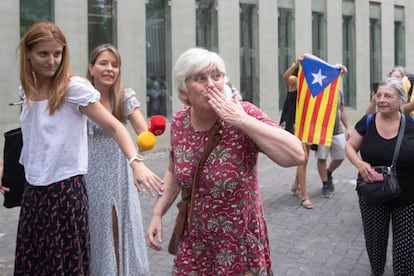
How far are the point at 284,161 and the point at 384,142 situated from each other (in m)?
2.32

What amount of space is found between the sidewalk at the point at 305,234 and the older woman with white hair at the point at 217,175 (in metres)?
2.46

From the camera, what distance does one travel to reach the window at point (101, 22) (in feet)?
41.5

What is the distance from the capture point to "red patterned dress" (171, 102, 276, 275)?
270cm

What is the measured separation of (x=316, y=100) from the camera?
7.43 metres

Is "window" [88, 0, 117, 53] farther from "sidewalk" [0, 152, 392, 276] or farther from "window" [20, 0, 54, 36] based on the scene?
"sidewalk" [0, 152, 392, 276]

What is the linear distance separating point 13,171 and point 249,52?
13494 mm

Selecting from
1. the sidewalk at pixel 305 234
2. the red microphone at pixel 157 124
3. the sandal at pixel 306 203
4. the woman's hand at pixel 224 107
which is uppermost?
the woman's hand at pixel 224 107

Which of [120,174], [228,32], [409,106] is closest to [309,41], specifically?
[228,32]

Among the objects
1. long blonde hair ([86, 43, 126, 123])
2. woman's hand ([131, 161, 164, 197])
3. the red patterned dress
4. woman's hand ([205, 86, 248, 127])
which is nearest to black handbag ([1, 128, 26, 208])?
long blonde hair ([86, 43, 126, 123])

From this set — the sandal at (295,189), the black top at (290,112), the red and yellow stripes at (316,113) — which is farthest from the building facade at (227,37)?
the sandal at (295,189)

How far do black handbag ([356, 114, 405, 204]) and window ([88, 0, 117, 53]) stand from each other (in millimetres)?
9209

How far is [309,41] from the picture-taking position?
18.6 meters

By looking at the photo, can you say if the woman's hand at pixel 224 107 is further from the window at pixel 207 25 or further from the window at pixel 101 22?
the window at pixel 207 25

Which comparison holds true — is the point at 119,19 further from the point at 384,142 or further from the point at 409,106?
the point at 384,142
